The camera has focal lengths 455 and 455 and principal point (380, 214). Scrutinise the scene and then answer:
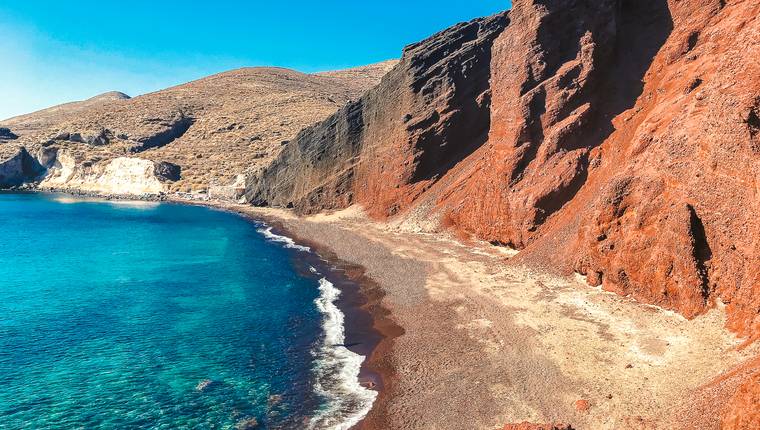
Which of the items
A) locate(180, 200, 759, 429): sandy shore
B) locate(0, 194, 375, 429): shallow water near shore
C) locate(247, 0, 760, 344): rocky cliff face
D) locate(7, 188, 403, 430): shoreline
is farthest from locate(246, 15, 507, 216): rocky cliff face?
locate(180, 200, 759, 429): sandy shore

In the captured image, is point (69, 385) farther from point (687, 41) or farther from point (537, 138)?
point (687, 41)

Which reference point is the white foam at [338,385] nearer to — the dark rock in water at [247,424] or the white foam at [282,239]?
the dark rock in water at [247,424]

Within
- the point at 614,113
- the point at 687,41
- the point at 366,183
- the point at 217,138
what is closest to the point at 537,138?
the point at 614,113

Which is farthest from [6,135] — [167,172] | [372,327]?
[372,327]

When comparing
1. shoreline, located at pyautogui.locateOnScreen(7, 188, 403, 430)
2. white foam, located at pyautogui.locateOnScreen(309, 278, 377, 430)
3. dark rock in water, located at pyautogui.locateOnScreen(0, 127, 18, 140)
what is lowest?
white foam, located at pyautogui.locateOnScreen(309, 278, 377, 430)

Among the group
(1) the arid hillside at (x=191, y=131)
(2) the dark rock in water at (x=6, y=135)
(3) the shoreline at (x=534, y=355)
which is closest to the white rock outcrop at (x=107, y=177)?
(1) the arid hillside at (x=191, y=131)

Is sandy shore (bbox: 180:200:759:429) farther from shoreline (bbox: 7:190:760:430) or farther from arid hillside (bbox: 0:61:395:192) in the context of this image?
arid hillside (bbox: 0:61:395:192)
